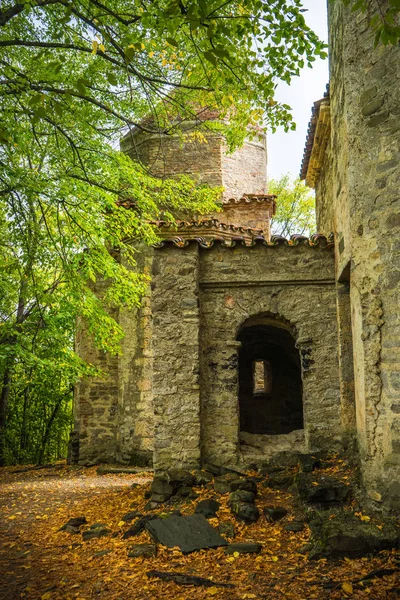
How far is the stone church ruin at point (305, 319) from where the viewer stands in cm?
550

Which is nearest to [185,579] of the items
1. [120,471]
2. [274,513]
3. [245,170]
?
[274,513]

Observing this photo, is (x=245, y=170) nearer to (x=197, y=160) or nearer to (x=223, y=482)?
(x=197, y=160)

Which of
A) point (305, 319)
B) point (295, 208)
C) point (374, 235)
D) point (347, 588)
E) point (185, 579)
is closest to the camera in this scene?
point (347, 588)

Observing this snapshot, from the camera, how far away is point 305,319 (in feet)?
25.4

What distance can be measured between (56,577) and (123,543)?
95 cm

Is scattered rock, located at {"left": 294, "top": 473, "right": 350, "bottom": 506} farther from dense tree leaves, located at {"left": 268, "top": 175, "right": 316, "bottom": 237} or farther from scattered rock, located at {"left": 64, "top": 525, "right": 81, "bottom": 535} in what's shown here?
dense tree leaves, located at {"left": 268, "top": 175, "right": 316, "bottom": 237}

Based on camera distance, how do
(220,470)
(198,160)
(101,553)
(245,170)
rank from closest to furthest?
(101,553), (220,470), (198,160), (245,170)

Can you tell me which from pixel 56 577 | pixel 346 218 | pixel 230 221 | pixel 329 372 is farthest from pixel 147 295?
pixel 56 577

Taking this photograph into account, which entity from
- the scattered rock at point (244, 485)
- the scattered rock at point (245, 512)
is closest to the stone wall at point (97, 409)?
the scattered rock at point (244, 485)

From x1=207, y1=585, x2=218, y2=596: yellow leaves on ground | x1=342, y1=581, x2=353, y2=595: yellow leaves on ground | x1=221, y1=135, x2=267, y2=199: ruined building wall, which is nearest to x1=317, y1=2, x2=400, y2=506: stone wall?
x1=342, y1=581, x2=353, y2=595: yellow leaves on ground

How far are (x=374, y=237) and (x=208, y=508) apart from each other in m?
3.96

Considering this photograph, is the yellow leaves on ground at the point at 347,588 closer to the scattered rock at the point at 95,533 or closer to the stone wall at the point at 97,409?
the scattered rock at the point at 95,533

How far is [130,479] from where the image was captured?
971cm

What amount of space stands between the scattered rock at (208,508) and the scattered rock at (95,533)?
1.15 m
